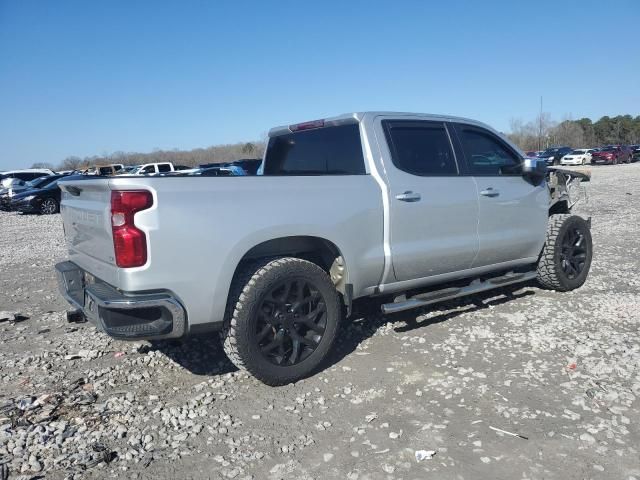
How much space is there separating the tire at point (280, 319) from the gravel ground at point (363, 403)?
20 centimetres

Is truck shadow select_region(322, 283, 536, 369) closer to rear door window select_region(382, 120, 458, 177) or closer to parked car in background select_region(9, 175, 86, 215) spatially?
rear door window select_region(382, 120, 458, 177)

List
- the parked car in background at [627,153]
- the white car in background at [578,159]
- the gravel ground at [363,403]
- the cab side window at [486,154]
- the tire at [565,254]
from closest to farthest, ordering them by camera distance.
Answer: the gravel ground at [363,403] < the cab side window at [486,154] < the tire at [565,254] < the white car in background at [578,159] < the parked car in background at [627,153]

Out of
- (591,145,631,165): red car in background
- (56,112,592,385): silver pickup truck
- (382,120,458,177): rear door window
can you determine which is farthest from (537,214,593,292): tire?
(591,145,631,165): red car in background

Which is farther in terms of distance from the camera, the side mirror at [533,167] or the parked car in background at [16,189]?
the parked car in background at [16,189]

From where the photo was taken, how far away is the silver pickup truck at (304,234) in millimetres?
3219

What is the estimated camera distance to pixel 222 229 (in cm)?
338

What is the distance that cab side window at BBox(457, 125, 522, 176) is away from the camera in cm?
500

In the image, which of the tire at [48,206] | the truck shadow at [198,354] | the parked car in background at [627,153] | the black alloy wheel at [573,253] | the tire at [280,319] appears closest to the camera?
the tire at [280,319]

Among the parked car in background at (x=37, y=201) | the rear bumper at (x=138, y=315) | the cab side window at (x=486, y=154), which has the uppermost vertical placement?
the cab side window at (x=486, y=154)

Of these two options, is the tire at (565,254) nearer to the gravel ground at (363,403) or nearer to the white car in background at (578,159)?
the gravel ground at (363,403)

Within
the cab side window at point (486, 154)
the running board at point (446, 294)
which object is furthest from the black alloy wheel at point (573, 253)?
the cab side window at point (486, 154)

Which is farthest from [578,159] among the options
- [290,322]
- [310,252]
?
[290,322]

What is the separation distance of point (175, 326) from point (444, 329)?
8.51ft

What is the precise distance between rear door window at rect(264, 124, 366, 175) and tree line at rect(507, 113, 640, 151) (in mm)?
83263
